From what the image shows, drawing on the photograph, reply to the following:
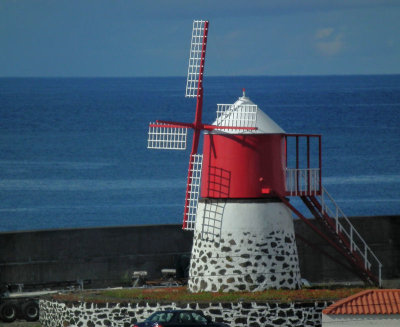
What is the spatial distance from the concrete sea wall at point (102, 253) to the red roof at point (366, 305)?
9.66 metres

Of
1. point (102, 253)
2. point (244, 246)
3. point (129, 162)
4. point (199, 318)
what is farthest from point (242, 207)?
point (129, 162)

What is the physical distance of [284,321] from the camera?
101 feet

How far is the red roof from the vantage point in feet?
94.3

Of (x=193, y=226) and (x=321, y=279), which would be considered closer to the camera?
(x=193, y=226)

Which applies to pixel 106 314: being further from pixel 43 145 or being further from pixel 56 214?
pixel 43 145

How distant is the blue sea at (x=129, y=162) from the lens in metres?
84.8

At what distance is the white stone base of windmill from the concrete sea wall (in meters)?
5.85

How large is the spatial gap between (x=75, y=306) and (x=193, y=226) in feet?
11.9

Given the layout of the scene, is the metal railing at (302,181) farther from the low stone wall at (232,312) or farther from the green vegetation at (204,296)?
the low stone wall at (232,312)

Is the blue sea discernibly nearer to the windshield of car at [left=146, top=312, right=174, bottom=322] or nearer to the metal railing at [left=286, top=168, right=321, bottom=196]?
the metal railing at [left=286, top=168, right=321, bottom=196]

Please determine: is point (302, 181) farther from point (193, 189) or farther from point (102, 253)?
point (102, 253)

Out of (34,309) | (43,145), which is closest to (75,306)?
(34,309)

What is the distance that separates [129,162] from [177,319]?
80.3 m

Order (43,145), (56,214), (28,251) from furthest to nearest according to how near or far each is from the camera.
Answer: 1. (43,145)
2. (56,214)
3. (28,251)
